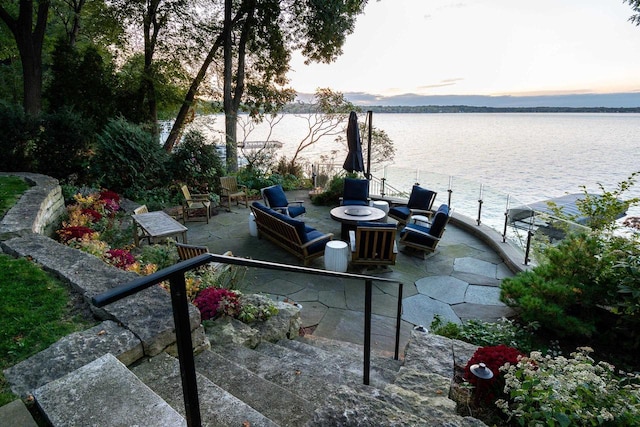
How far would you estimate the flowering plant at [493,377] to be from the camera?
7.36 ft

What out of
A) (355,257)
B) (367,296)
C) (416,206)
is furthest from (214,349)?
(416,206)

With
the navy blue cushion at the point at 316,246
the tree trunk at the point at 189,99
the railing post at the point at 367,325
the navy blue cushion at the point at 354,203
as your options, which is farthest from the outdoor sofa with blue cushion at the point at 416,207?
the tree trunk at the point at 189,99

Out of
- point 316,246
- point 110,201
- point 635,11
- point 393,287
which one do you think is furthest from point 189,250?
point 635,11

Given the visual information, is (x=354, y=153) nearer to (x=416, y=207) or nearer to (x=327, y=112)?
(x=416, y=207)

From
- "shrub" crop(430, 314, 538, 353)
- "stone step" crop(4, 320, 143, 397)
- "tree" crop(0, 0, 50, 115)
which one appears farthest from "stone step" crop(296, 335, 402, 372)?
"tree" crop(0, 0, 50, 115)

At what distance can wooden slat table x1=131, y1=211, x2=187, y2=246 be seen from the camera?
16.1ft

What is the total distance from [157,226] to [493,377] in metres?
4.67

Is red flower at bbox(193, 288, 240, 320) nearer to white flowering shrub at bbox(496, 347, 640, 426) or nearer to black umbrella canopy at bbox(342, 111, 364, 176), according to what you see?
white flowering shrub at bbox(496, 347, 640, 426)

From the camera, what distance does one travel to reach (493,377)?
221cm

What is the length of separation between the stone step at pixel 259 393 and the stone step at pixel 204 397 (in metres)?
0.20

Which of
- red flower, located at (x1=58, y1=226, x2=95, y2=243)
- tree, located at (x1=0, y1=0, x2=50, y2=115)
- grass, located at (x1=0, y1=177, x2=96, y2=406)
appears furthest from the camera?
tree, located at (x1=0, y1=0, x2=50, y2=115)

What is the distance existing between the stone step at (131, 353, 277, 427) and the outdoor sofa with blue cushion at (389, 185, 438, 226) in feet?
21.1

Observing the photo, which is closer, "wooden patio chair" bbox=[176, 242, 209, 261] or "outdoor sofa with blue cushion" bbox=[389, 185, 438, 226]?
"wooden patio chair" bbox=[176, 242, 209, 261]

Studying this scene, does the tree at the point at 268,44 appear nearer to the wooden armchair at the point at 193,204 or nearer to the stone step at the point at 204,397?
the wooden armchair at the point at 193,204
